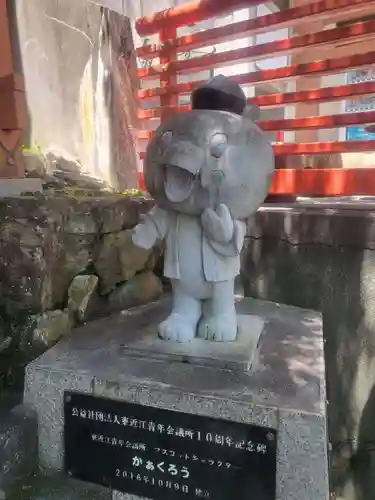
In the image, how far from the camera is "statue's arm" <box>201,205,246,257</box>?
5.36 ft

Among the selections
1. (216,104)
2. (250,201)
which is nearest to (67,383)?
(250,201)

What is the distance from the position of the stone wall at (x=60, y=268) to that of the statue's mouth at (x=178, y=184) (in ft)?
2.60

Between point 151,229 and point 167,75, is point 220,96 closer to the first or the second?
point 151,229

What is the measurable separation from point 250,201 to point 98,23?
8.22ft

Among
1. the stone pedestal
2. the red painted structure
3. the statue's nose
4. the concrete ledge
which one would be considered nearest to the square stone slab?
the stone pedestal

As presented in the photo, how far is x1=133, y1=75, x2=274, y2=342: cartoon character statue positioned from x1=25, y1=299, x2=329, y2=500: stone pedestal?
191 millimetres

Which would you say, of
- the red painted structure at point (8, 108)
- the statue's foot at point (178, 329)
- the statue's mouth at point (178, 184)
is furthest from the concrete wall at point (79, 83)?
the statue's foot at point (178, 329)

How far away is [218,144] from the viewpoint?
163 cm

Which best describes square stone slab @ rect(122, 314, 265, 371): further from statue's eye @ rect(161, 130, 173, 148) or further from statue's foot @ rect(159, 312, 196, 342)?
statue's eye @ rect(161, 130, 173, 148)

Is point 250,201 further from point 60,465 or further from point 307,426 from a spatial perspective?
point 60,465

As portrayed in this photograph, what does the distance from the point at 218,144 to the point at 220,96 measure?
0.26 meters

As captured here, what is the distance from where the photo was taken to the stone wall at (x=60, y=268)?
85.0 inches

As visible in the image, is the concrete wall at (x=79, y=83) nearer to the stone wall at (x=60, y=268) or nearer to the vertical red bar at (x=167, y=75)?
the vertical red bar at (x=167, y=75)

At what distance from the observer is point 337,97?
A: 117 inches
